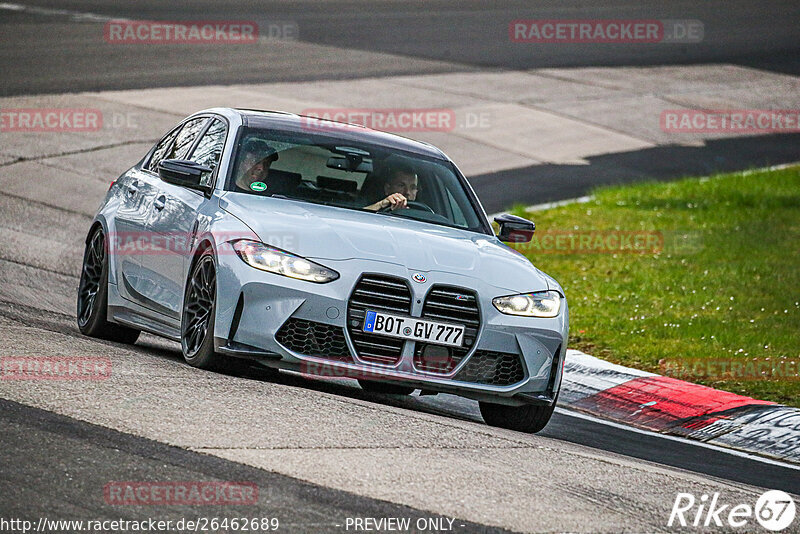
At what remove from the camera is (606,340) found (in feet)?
38.5

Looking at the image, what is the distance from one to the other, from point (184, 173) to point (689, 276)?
7.10 m

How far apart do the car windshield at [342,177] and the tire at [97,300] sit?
149 centimetres

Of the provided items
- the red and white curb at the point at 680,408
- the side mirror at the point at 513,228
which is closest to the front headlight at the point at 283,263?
the side mirror at the point at 513,228

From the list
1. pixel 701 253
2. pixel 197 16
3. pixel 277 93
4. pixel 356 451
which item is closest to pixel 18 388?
pixel 356 451

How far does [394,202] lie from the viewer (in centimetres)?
883

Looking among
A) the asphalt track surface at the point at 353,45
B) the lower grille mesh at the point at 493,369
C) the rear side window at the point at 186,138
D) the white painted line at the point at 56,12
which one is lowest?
the asphalt track surface at the point at 353,45

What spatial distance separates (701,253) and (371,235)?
27.0 feet

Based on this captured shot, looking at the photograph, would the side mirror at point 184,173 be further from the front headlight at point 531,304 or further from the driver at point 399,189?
the front headlight at point 531,304

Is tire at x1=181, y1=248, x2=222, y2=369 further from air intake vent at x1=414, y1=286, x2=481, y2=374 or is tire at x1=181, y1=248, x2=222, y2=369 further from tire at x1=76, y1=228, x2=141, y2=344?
tire at x1=76, y1=228, x2=141, y2=344

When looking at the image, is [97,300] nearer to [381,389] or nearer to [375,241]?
[381,389]

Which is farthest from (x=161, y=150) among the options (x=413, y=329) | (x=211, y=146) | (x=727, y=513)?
(x=727, y=513)

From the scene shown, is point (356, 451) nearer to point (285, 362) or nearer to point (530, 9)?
point (285, 362)

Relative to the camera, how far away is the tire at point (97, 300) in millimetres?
9539

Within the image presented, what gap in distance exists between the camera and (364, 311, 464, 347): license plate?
7.55m
